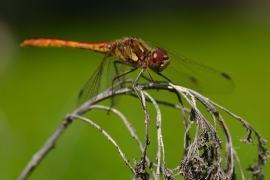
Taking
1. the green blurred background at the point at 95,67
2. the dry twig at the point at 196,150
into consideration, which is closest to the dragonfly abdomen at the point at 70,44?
the green blurred background at the point at 95,67

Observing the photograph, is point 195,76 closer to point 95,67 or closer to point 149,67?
point 149,67

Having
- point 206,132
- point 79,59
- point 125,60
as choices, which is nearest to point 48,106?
point 79,59

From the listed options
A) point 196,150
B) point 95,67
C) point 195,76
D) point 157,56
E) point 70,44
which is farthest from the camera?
point 95,67

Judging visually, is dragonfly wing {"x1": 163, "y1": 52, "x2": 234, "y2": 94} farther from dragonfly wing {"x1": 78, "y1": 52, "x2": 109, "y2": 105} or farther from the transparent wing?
dragonfly wing {"x1": 78, "y1": 52, "x2": 109, "y2": 105}

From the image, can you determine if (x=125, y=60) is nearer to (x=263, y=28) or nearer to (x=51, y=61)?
(x=51, y=61)

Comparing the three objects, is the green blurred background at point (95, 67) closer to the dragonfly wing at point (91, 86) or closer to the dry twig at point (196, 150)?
the dragonfly wing at point (91, 86)

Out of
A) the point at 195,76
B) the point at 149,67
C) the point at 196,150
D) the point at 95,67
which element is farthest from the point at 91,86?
the point at 95,67
